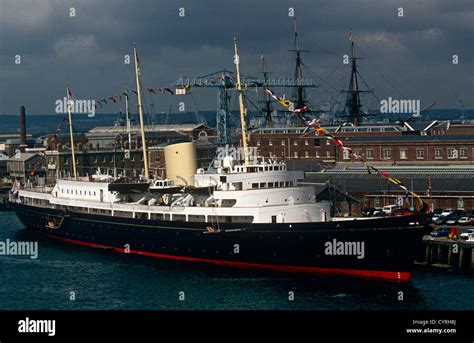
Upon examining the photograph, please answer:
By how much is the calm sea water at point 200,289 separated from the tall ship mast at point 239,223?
118 centimetres

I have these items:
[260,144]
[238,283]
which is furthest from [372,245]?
[260,144]

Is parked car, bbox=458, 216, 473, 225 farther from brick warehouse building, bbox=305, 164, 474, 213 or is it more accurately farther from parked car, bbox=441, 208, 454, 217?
brick warehouse building, bbox=305, 164, 474, 213

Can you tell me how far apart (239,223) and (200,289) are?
6.33 metres

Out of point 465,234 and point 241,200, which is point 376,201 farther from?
point 241,200

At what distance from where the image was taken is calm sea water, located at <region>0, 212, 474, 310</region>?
49.2m

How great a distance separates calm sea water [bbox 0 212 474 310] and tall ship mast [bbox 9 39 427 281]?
1.18 m

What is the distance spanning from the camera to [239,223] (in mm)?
57719

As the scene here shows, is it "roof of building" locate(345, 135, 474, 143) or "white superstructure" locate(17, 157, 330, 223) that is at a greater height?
"roof of building" locate(345, 135, 474, 143)

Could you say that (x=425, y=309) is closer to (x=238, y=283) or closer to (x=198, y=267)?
(x=238, y=283)

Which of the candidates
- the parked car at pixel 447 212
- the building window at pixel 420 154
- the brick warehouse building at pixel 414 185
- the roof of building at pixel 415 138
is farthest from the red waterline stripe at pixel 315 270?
the roof of building at pixel 415 138

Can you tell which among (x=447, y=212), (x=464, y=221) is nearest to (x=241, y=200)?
(x=464, y=221)

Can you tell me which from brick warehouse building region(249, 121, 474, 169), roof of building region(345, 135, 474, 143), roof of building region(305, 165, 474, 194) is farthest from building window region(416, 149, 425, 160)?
roof of building region(305, 165, 474, 194)

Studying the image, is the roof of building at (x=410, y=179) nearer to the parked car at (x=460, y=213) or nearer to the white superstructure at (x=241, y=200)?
the parked car at (x=460, y=213)

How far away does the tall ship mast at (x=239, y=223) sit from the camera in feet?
177
